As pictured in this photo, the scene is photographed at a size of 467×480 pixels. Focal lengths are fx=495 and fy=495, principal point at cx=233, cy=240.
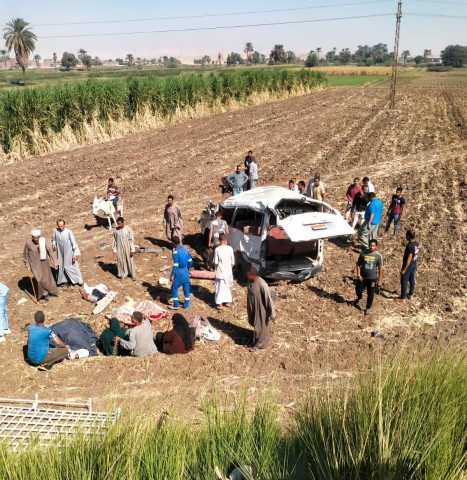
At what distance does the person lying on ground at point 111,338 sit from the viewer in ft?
29.2

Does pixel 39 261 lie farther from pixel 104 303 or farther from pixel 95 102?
pixel 95 102

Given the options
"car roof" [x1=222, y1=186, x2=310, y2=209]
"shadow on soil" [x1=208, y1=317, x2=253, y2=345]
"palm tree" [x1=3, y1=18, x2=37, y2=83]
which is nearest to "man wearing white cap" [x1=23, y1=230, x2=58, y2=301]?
"shadow on soil" [x1=208, y1=317, x2=253, y2=345]

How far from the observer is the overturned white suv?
10084mm

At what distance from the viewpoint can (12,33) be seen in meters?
67.6


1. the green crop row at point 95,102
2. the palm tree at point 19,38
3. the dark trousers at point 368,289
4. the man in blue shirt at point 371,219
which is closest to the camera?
the dark trousers at point 368,289

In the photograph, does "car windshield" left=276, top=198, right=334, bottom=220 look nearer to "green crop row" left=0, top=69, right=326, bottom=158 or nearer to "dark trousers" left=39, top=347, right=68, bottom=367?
"dark trousers" left=39, top=347, right=68, bottom=367

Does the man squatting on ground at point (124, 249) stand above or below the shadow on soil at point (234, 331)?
above

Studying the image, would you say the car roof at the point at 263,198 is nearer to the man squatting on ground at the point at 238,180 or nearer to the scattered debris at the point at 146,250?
the scattered debris at the point at 146,250

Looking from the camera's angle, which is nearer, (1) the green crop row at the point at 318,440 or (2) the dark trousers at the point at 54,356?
(1) the green crop row at the point at 318,440

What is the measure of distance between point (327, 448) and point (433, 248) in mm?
10103

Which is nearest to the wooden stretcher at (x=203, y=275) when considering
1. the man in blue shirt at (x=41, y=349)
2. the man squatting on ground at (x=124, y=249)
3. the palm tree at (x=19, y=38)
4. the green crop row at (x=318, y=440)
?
the man squatting on ground at (x=124, y=249)

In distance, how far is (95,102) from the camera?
26.1 m

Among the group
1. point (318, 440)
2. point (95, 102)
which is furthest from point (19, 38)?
point (318, 440)

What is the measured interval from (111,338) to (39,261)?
9.75ft
